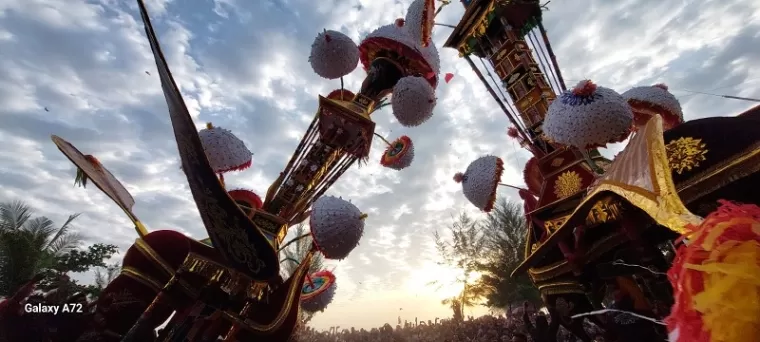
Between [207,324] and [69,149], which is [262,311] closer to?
[207,324]

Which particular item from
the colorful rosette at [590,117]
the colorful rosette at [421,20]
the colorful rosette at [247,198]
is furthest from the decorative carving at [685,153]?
the colorful rosette at [247,198]

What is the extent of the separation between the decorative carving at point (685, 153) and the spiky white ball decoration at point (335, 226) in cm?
368

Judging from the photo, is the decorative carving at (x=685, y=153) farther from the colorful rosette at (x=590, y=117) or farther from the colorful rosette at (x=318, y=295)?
the colorful rosette at (x=318, y=295)

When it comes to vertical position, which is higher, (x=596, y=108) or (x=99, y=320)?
(x=596, y=108)

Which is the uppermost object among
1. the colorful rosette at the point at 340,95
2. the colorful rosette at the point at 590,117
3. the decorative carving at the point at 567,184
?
the colorful rosette at the point at 340,95

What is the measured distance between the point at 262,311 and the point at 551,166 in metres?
4.96

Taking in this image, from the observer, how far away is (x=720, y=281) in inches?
50.1

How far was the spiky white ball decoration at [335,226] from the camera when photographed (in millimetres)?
5227

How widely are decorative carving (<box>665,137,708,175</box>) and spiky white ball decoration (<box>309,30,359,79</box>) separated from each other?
16.6 ft

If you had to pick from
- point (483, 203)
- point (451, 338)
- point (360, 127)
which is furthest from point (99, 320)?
point (451, 338)

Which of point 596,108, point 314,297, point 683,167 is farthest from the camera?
point 314,297

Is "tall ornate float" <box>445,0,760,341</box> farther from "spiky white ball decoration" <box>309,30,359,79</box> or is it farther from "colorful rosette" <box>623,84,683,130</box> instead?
"spiky white ball decoration" <box>309,30,359,79</box>

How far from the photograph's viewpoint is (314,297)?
27.2 ft

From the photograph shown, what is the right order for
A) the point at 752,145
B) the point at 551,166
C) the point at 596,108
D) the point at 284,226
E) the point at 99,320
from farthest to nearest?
the point at 284,226
the point at 551,166
the point at 99,320
the point at 596,108
the point at 752,145
